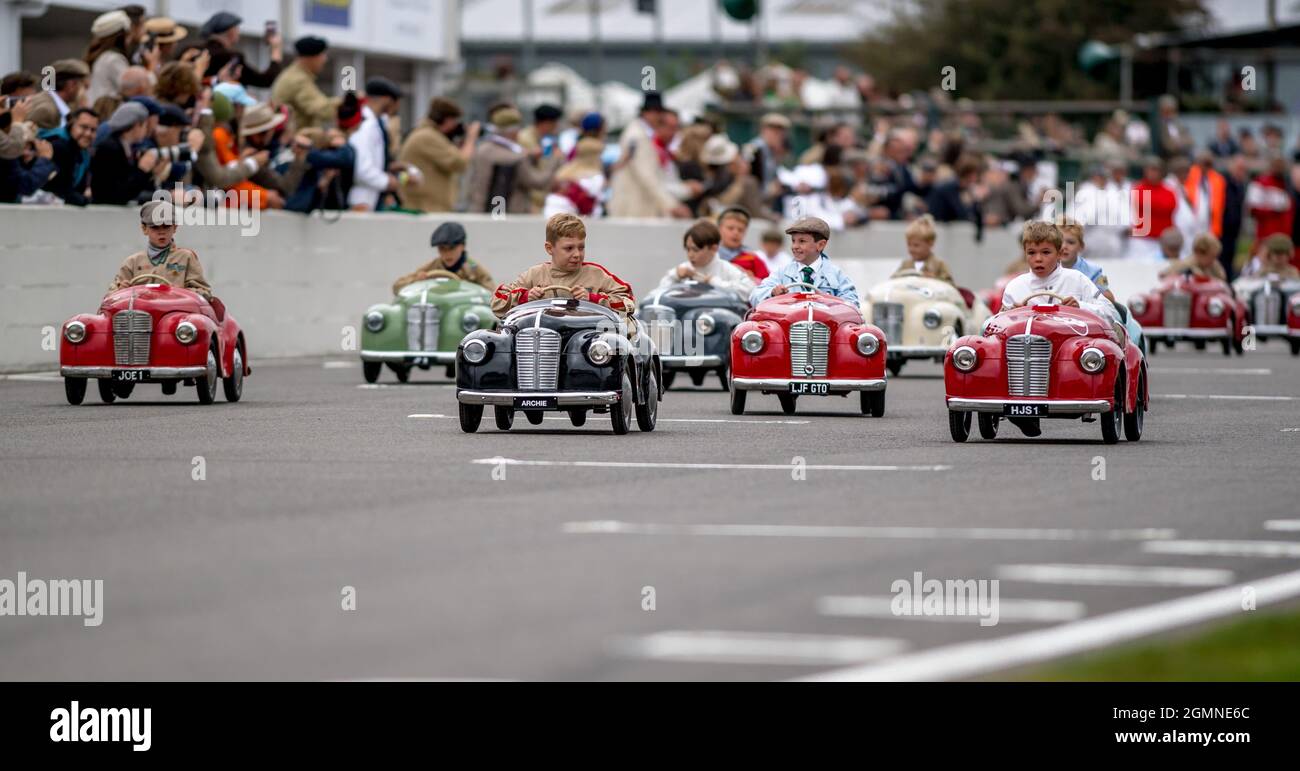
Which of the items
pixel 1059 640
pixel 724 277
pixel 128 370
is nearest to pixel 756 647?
pixel 1059 640

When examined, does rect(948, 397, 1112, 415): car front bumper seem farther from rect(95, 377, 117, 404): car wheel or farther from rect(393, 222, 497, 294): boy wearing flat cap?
rect(393, 222, 497, 294): boy wearing flat cap

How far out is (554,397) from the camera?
16500mm

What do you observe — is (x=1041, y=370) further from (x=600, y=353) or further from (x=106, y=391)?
(x=106, y=391)

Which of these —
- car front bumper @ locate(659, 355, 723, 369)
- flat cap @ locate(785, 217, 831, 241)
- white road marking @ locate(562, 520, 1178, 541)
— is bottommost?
white road marking @ locate(562, 520, 1178, 541)

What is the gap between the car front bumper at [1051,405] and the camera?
16062 mm

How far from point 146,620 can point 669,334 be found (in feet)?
46.4

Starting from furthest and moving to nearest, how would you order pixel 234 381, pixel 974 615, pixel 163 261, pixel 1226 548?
pixel 163 261, pixel 234 381, pixel 1226 548, pixel 974 615

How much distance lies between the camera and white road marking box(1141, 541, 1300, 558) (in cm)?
1073

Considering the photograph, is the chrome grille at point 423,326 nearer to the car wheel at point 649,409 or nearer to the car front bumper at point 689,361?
the car front bumper at point 689,361

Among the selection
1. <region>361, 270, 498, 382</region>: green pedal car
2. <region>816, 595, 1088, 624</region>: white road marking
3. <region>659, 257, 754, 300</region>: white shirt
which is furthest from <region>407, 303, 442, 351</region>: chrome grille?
<region>816, 595, 1088, 624</region>: white road marking

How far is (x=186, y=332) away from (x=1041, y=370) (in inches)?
252

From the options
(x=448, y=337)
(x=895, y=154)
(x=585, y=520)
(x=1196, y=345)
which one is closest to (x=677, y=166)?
(x=895, y=154)

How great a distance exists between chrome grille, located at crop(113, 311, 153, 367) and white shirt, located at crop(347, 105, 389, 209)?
27.7 ft
